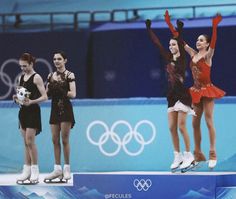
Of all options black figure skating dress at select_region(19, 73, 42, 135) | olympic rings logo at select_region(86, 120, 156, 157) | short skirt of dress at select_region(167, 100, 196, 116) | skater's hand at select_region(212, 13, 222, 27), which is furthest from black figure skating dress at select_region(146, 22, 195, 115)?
olympic rings logo at select_region(86, 120, 156, 157)

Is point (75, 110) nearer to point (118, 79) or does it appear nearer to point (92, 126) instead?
point (92, 126)

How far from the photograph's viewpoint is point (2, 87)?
15078 mm

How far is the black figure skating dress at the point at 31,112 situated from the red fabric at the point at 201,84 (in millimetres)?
1851

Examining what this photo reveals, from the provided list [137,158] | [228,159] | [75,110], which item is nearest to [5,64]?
[75,110]

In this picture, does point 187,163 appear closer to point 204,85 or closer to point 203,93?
point 203,93

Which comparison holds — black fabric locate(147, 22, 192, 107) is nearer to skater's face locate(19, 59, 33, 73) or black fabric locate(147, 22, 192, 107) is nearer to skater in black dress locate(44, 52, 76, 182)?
skater in black dress locate(44, 52, 76, 182)

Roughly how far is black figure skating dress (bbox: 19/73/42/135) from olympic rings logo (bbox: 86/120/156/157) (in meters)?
2.56

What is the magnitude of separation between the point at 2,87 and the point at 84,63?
4.92ft

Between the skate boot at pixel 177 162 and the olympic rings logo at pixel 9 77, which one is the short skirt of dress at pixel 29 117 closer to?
the skate boot at pixel 177 162

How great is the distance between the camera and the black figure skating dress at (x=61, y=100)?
34.8ft

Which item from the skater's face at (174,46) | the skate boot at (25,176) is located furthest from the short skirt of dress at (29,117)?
the skater's face at (174,46)

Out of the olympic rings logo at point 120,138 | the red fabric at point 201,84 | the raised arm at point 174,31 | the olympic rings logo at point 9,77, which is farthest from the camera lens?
the olympic rings logo at point 9,77

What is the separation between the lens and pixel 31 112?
10.6 m

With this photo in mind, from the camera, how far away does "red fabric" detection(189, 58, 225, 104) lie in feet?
34.0
